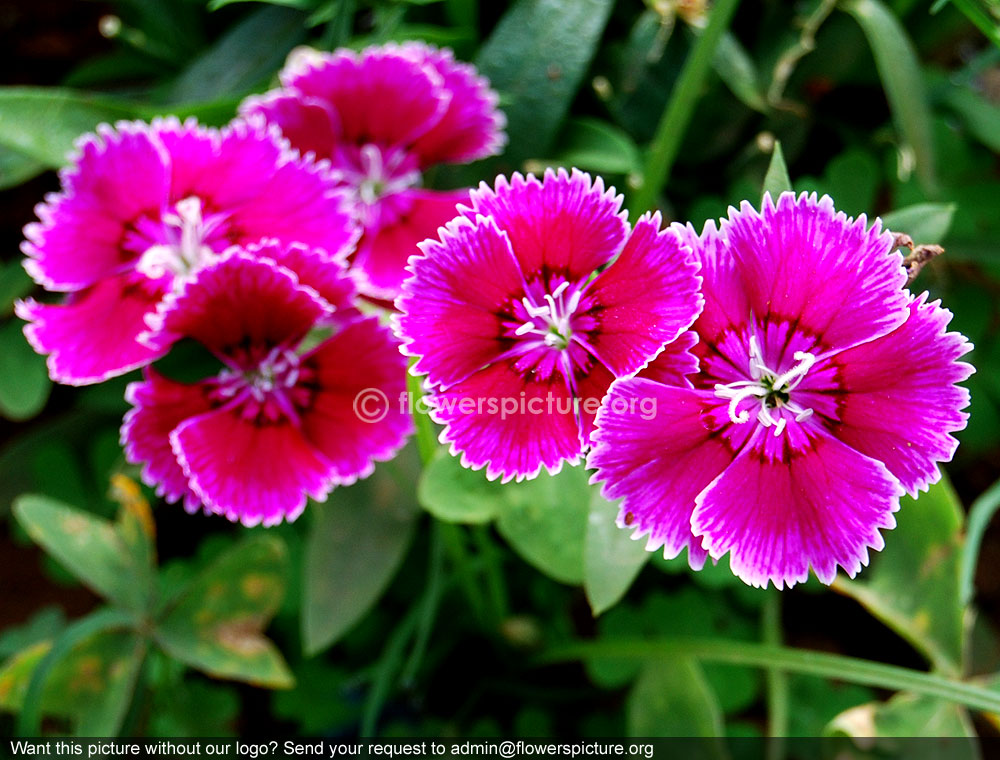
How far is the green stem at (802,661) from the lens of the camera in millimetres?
998

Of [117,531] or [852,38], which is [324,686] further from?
[852,38]

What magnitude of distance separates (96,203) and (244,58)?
575mm

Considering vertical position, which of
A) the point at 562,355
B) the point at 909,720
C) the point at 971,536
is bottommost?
the point at 909,720

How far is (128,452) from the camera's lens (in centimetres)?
97

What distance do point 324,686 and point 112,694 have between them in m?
0.37

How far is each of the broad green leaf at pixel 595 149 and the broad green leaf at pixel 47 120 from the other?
65 cm

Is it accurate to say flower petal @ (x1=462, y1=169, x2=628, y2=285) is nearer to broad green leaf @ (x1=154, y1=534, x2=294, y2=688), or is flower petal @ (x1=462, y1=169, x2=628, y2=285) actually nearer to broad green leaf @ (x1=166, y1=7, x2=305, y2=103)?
broad green leaf @ (x1=154, y1=534, x2=294, y2=688)

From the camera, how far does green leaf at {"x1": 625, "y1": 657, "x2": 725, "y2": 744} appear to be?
1.22m

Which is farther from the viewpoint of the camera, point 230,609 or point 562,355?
point 230,609

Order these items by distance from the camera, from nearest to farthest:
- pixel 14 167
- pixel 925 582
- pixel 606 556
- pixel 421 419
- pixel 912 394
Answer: pixel 912 394 < pixel 606 556 < pixel 421 419 < pixel 925 582 < pixel 14 167

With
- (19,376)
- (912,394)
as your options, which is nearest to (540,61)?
(912,394)

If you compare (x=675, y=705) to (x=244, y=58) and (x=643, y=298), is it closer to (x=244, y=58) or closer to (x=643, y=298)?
(x=643, y=298)

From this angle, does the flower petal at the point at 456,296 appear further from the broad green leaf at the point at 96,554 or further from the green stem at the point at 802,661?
the broad green leaf at the point at 96,554

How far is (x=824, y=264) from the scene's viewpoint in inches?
30.1
